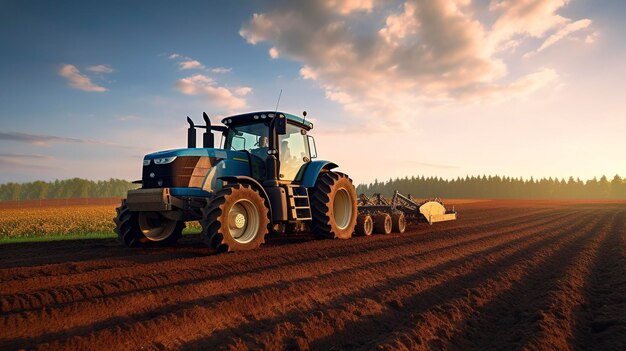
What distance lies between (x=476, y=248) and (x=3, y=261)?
9632mm

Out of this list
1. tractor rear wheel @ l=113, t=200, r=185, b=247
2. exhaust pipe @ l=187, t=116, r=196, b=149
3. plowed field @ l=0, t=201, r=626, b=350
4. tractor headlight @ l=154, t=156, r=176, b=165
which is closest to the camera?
plowed field @ l=0, t=201, r=626, b=350

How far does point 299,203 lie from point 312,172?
40.7 inches

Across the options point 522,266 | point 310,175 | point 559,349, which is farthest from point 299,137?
point 559,349

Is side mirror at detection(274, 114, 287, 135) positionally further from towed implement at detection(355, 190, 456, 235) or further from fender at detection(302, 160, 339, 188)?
towed implement at detection(355, 190, 456, 235)

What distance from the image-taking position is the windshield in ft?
28.5

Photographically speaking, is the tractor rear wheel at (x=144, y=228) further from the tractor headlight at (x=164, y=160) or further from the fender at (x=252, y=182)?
the fender at (x=252, y=182)

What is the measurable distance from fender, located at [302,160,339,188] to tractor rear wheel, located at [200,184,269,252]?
1.72m

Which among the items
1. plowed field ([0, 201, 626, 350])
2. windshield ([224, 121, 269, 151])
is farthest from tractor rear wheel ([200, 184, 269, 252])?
windshield ([224, 121, 269, 151])

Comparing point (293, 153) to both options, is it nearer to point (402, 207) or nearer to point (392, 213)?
point (392, 213)

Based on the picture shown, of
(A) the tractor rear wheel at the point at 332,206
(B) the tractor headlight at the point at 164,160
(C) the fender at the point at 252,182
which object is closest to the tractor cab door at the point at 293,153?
(A) the tractor rear wheel at the point at 332,206

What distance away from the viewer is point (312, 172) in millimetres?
9352

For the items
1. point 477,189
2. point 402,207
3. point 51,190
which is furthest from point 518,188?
point 51,190

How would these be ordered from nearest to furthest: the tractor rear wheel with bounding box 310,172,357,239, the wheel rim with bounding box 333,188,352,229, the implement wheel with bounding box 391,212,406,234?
1. the tractor rear wheel with bounding box 310,172,357,239
2. the wheel rim with bounding box 333,188,352,229
3. the implement wheel with bounding box 391,212,406,234

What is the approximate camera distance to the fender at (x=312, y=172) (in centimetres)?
917
